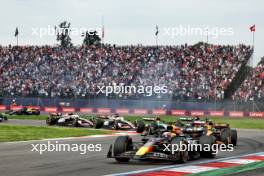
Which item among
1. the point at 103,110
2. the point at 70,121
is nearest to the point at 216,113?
the point at 103,110

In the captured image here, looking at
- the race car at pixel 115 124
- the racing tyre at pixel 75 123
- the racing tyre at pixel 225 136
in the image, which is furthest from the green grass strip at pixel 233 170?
the racing tyre at pixel 75 123

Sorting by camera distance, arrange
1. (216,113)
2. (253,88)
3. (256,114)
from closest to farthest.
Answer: (256,114)
(216,113)
(253,88)

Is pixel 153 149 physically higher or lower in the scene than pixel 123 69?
lower

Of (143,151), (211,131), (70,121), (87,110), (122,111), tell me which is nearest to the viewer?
(143,151)

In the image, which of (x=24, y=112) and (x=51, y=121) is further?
(x=24, y=112)

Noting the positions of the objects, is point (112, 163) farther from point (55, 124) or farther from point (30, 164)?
point (55, 124)

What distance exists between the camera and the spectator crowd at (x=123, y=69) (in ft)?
144

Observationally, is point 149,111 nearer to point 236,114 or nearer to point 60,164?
point 236,114
